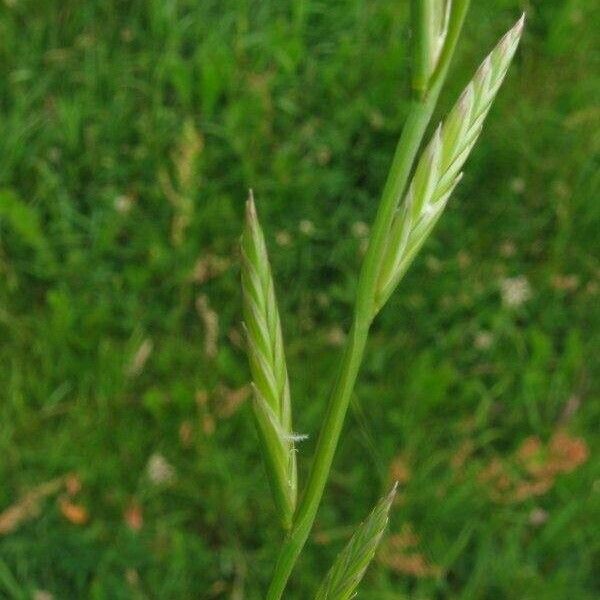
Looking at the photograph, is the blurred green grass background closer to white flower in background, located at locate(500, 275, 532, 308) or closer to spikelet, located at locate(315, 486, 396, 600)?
white flower in background, located at locate(500, 275, 532, 308)

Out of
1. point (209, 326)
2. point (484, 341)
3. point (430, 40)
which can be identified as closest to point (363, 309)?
point (430, 40)

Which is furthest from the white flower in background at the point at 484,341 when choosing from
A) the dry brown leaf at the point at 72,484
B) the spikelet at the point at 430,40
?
the spikelet at the point at 430,40

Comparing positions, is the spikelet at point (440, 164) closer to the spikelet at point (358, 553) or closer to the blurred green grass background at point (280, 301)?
the spikelet at point (358, 553)

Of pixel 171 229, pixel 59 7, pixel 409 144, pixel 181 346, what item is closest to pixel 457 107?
pixel 409 144

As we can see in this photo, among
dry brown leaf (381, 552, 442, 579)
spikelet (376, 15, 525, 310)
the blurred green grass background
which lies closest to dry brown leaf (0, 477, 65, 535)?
the blurred green grass background

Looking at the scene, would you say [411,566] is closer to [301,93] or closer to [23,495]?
[23,495]

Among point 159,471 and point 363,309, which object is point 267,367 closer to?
point 363,309
